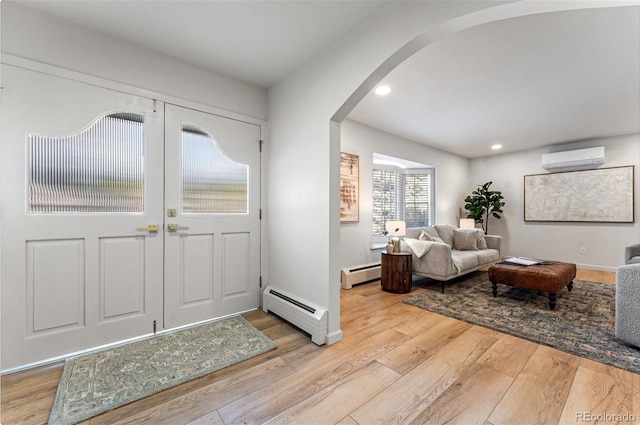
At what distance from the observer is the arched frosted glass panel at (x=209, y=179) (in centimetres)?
243

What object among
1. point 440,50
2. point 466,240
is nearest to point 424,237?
point 466,240

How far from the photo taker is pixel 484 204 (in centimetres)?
579

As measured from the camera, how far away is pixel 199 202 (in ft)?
8.18

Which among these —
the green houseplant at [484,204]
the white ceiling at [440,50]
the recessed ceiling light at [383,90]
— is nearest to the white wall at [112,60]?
the white ceiling at [440,50]

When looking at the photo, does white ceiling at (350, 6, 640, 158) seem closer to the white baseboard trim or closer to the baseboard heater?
the baseboard heater

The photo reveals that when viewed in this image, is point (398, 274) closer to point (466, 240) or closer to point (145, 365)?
point (466, 240)

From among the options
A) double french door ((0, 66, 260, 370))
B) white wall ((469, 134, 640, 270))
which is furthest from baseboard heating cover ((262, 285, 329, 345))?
white wall ((469, 134, 640, 270))

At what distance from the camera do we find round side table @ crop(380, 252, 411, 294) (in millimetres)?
3473

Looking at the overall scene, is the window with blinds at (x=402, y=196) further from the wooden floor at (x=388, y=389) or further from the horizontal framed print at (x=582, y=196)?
the wooden floor at (x=388, y=389)

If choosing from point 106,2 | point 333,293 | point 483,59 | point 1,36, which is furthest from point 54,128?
point 483,59

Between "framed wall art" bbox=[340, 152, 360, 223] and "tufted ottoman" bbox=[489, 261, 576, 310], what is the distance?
6.44 ft

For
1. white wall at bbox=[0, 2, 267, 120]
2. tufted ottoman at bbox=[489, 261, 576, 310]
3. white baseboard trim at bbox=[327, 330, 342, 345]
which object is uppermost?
white wall at bbox=[0, 2, 267, 120]

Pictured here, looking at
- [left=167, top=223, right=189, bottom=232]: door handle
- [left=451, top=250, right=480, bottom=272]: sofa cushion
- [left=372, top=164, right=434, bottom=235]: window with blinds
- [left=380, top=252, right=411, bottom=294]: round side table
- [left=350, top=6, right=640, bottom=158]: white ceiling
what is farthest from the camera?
[left=372, top=164, right=434, bottom=235]: window with blinds

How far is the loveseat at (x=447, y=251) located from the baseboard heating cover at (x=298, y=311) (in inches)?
82.9
